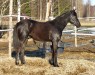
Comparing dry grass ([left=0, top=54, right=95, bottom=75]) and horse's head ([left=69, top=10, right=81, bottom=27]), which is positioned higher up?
horse's head ([left=69, top=10, right=81, bottom=27])

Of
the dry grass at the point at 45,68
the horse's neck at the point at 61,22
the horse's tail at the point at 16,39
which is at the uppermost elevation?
the horse's neck at the point at 61,22

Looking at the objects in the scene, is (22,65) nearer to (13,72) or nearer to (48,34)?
(13,72)


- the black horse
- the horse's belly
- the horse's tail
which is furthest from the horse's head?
the horse's tail

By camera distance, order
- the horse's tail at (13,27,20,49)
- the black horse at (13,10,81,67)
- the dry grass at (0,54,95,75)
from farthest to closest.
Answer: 1. the horse's tail at (13,27,20,49)
2. the black horse at (13,10,81,67)
3. the dry grass at (0,54,95,75)

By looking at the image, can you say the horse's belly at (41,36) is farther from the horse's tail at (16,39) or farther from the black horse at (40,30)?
the horse's tail at (16,39)

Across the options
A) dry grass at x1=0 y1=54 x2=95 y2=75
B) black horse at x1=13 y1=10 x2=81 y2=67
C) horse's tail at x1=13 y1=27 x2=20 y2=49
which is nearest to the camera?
dry grass at x1=0 y1=54 x2=95 y2=75

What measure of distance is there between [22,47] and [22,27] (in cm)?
63

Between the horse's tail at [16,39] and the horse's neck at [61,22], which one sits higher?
the horse's neck at [61,22]

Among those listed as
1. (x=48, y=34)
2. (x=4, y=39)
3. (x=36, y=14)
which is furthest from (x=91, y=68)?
(x=36, y=14)

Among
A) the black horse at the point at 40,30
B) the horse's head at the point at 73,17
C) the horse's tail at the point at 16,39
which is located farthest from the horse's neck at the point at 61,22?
the horse's tail at the point at 16,39

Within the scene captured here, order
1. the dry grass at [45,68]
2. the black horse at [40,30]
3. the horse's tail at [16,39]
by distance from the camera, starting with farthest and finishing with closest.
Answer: the horse's tail at [16,39] < the black horse at [40,30] < the dry grass at [45,68]

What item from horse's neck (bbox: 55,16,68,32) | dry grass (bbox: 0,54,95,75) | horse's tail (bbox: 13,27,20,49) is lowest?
dry grass (bbox: 0,54,95,75)

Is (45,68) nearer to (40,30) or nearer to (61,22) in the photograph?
(40,30)

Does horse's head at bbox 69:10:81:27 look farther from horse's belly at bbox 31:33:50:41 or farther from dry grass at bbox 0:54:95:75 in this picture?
dry grass at bbox 0:54:95:75
